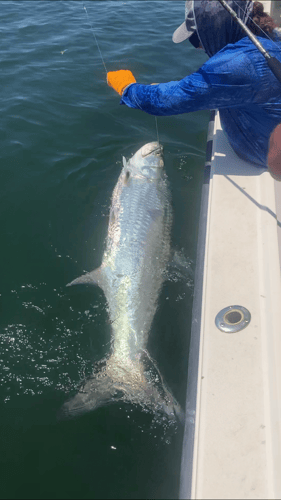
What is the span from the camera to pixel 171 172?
531 cm

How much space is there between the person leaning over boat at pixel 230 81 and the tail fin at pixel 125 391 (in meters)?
2.74

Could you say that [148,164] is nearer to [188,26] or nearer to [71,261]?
[188,26]

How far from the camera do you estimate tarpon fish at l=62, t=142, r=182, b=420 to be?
2936mm

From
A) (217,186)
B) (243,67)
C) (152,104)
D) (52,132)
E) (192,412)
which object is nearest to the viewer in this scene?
(192,412)

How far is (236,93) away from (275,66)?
1.36 ft

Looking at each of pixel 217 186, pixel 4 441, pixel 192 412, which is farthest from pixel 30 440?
pixel 217 186

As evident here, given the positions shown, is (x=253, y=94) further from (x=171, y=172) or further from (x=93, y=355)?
(x=93, y=355)

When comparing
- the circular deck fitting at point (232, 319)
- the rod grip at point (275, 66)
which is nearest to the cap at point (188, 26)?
the rod grip at point (275, 66)

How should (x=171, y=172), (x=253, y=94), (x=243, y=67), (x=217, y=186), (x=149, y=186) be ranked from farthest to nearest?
(x=171, y=172), (x=149, y=186), (x=217, y=186), (x=253, y=94), (x=243, y=67)

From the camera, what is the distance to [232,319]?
273 centimetres

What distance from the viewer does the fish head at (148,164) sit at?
4702 millimetres

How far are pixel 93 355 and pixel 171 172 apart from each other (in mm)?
3347

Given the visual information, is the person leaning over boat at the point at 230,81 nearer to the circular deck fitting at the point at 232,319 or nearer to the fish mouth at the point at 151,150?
the fish mouth at the point at 151,150

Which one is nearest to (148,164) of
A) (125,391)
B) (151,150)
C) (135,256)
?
(151,150)
